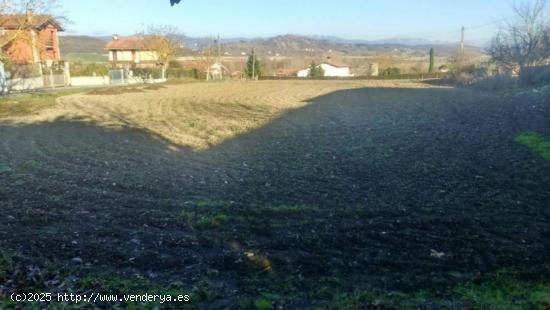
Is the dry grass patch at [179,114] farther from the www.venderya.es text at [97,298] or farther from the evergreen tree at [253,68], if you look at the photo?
the evergreen tree at [253,68]

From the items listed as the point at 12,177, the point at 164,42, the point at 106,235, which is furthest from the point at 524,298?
the point at 164,42

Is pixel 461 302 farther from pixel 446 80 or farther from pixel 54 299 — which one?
pixel 446 80

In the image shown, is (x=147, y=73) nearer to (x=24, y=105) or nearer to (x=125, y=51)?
(x=125, y=51)

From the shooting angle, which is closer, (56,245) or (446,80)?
(56,245)

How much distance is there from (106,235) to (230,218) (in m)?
1.59

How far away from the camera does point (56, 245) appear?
15.4 ft

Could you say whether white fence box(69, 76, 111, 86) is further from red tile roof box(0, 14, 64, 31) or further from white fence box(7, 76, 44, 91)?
red tile roof box(0, 14, 64, 31)

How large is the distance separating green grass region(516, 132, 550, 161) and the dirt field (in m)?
0.29

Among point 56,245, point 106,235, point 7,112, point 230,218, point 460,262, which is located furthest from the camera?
point 7,112

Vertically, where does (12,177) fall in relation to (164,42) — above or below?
below

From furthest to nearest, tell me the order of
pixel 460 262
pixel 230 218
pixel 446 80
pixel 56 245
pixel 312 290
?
pixel 446 80 < pixel 230 218 < pixel 56 245 < pixel 460 262 < pixel 312 290

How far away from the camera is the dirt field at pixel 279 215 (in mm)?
3982

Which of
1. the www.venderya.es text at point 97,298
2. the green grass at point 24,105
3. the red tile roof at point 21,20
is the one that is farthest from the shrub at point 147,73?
the www.venderya.es text at point 97,298

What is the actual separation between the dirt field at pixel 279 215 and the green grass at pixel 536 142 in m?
0.29
